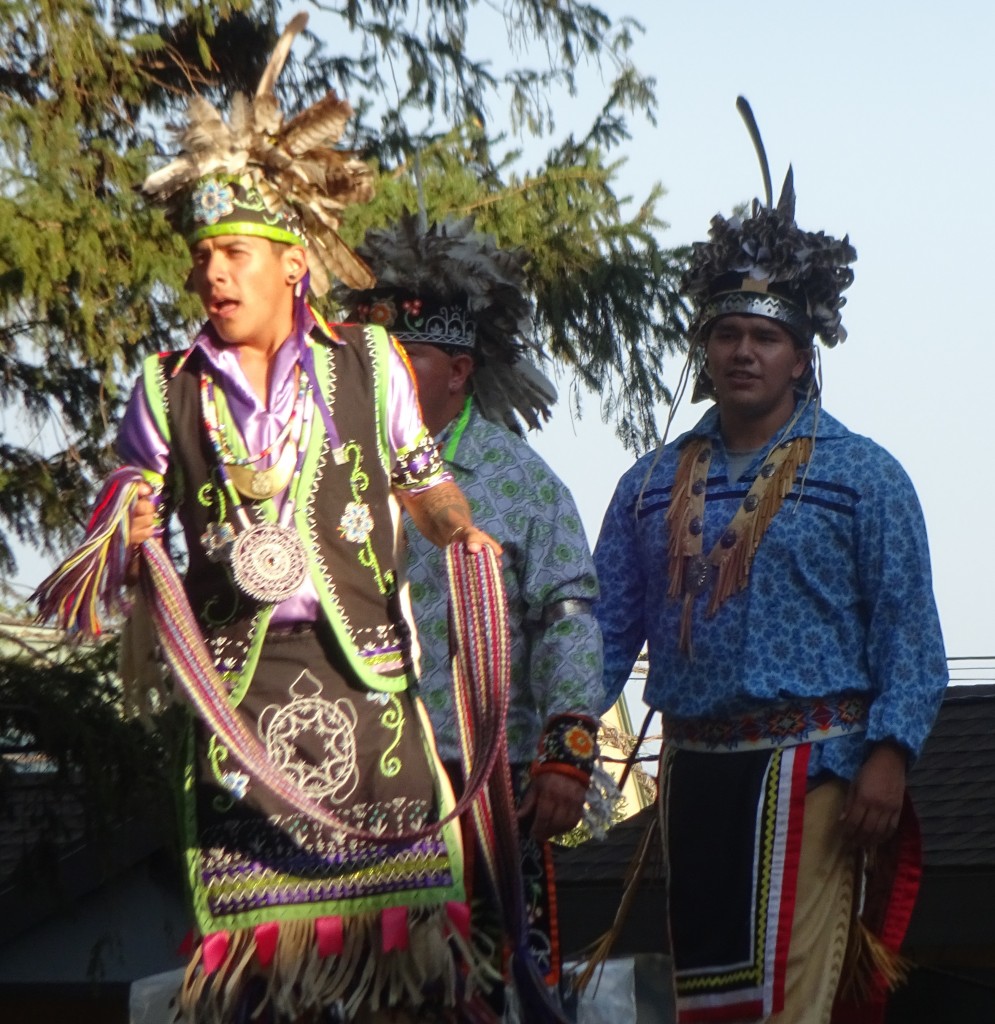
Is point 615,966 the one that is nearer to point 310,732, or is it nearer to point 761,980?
point 761,980

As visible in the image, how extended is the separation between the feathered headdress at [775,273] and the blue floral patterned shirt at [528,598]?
0.76 meters

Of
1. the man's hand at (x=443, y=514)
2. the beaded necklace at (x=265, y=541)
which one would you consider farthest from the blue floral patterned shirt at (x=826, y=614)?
the beaded necklace at (x=265, y=541)

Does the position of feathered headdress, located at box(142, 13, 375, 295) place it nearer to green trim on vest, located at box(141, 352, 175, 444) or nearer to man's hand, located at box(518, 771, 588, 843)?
green trim on vest, located at box(141, 352, 175, 444)

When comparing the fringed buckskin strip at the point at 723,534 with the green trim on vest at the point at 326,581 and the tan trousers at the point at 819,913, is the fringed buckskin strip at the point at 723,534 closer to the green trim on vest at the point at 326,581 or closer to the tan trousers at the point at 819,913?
the tan trousers at the point at 819,913

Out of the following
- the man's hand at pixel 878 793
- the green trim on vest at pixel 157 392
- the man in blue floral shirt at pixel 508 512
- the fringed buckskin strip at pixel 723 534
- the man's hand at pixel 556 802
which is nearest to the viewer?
the green trim on vest at pixel 157 392

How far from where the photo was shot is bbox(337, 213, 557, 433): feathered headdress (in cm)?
541

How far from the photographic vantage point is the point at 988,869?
7656mm

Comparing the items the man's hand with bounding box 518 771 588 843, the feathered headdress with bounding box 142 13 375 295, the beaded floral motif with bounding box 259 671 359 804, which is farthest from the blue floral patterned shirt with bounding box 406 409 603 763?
the feathered headdress with bounding box 142 13 375 295

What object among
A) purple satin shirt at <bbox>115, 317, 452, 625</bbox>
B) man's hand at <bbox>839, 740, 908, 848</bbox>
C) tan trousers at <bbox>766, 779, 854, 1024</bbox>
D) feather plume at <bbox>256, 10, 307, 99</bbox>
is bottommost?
tan trousers at <bbox>766, 779, 854, 1024</bbox>

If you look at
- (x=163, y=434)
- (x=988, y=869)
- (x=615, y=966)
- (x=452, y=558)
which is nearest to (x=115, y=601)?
(x=163, y=434)

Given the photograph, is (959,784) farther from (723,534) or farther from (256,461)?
(256,461)

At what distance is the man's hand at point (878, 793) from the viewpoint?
4867 millimetres

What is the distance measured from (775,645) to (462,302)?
1.24 m

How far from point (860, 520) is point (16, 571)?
3.70 metres
